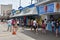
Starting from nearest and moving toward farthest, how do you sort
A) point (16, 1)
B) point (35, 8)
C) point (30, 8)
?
point (35, 8)
point (30, 8)
point (16, 1)

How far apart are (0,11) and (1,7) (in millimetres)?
2785

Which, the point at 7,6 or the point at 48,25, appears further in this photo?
the point at 7,6

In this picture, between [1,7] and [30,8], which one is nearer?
[30,8]

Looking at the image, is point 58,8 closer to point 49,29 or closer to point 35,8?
point 49,29

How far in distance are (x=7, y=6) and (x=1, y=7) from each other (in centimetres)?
384

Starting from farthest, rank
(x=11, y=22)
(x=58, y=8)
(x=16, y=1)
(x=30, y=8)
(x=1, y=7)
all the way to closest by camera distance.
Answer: (x=1, y=7) < (x=16, y=1) < (x=30, y=8) < (x=11, y=22) < (x=58, y=8)

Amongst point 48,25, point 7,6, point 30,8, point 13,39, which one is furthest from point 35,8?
point 7,6

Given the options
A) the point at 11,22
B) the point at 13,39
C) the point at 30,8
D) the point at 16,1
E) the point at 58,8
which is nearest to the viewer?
the point at 13,39

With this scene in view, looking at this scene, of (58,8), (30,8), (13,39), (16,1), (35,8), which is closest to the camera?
(13,39)

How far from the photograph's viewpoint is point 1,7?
447 ft

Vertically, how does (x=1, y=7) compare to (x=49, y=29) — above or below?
above

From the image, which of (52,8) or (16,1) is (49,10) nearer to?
(52,8)

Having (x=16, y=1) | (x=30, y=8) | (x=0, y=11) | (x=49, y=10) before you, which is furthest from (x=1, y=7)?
(x=49, y=10)

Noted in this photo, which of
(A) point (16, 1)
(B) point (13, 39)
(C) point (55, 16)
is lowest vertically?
(B) point (13, 39)
